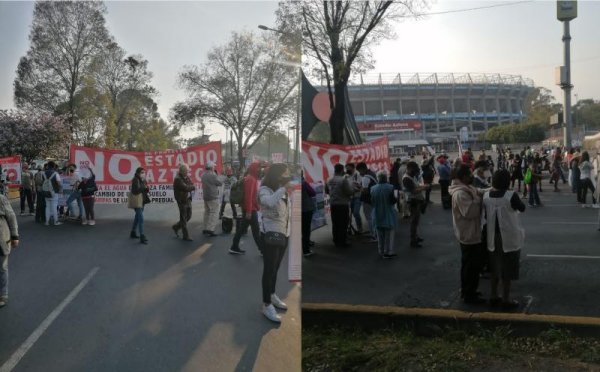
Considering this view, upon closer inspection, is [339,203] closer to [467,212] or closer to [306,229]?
[306,229]

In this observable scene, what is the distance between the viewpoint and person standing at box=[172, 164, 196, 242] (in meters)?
1.20

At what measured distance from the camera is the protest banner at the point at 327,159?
159 cm

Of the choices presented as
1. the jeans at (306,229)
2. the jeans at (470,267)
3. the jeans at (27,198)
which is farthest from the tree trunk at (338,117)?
the jeans at (470,267)

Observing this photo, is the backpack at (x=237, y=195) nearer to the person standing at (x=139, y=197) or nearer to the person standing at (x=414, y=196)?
the person standing at (x=139, y=197)

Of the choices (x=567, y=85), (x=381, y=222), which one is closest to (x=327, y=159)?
(x=381, y=222)

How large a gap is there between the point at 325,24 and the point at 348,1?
22 centimetres

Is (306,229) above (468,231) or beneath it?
above

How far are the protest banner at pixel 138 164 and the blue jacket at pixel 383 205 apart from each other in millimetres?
1142

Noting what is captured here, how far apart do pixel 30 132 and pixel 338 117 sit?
3.01ft

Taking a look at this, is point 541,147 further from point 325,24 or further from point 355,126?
point 325,24

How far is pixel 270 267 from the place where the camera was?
1201mm

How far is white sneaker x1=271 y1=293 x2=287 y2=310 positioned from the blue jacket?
41.1 inches

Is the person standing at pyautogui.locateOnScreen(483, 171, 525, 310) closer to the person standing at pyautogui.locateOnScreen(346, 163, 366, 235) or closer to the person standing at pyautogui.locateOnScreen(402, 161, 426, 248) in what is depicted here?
the person standing at pyautogui.locateOnScreen(402, 161, 426, 248)

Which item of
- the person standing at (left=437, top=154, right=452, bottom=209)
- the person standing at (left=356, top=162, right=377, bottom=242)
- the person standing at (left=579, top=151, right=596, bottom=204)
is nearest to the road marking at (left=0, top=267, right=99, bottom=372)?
the person standing at (left=356, top=162, right=377, bottom=242)
